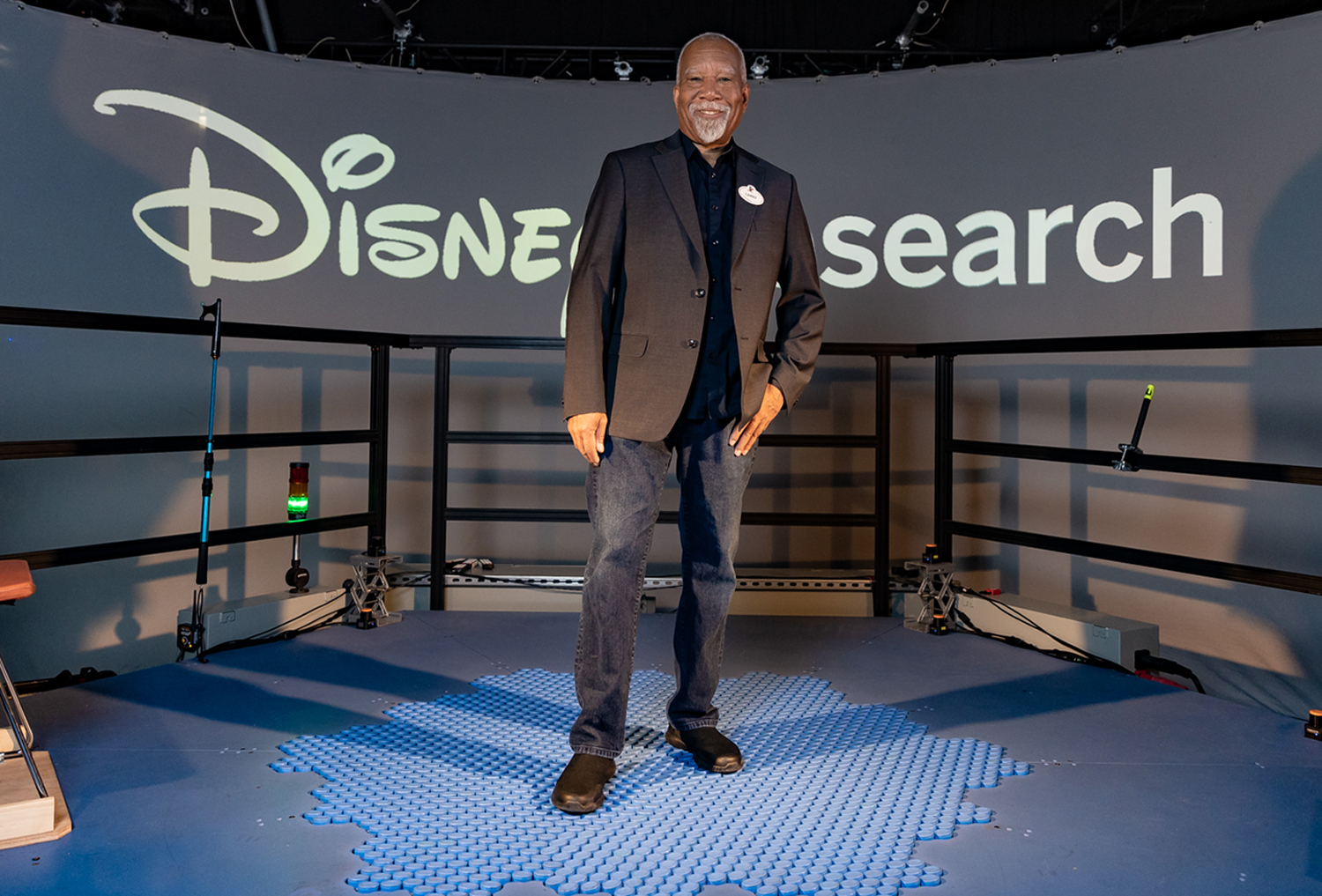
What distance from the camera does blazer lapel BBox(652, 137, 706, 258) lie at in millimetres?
1595

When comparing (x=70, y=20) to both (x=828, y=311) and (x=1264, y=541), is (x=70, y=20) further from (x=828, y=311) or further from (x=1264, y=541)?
(x=1264, y=541)

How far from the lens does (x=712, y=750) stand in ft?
5.46

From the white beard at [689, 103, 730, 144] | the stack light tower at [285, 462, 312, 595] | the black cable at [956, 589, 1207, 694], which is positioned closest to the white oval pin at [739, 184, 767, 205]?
the white beard at [689, 103, 730, 144]

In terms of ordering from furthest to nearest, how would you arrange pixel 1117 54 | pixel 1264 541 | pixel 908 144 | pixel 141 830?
pixel 908 144, pixel 1117 54, pixel 1264 541, pixel 141 830

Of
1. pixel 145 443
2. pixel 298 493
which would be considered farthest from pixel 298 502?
pixel 145 443

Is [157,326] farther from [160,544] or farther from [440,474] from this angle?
[440,474]

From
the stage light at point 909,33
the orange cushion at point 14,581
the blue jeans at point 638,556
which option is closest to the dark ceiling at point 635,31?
the stage light at point 909,33

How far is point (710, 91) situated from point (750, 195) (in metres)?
0.20

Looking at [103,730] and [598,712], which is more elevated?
[598,712]

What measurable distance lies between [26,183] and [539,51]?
2.08 meters

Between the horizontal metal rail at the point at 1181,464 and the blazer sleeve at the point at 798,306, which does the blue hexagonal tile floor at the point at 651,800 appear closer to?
the blazer sleeve at the point at 798,306

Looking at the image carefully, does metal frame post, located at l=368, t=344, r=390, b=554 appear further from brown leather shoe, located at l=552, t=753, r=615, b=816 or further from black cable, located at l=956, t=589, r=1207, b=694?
black cable, located at l=956, t=589, r=1207, b=694

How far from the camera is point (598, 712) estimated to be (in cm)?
157

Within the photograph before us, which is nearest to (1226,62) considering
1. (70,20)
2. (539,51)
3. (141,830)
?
(539,51)
